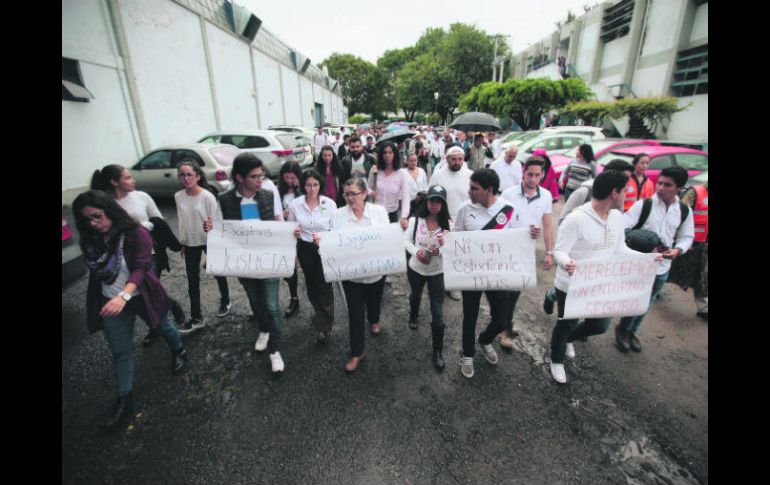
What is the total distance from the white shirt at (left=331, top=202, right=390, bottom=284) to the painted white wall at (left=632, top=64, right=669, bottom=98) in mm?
24726

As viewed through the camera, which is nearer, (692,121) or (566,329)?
(566,329)

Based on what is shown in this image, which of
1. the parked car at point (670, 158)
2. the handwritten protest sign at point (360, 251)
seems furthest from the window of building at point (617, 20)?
the handwritten protest sign at point (360, 251)

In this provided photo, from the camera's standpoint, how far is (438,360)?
10.3ft

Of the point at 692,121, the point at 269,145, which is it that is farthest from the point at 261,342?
the point at 692,121

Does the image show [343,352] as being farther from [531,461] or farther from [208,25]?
[208,25]

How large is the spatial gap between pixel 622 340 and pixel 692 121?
2130cm

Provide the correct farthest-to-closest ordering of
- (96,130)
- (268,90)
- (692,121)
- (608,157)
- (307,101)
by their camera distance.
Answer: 1. (307,101)
2. (268,90)
3. (692,121)
4. (96,130)
5. (608,157)

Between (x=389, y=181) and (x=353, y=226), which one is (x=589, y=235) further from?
(x=389, y=181)

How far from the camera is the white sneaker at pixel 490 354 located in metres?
Answer: 3.24

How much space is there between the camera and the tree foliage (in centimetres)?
2142

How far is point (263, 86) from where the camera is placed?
65.9 ft

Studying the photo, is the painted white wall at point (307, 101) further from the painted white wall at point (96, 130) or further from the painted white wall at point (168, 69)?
the painted white wall at point (96, 130)
